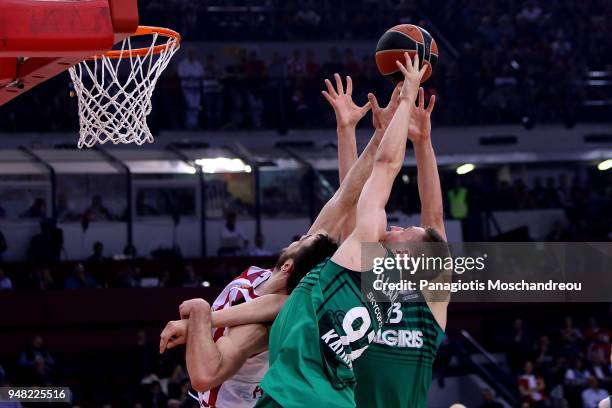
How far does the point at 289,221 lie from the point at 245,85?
2.28 meters

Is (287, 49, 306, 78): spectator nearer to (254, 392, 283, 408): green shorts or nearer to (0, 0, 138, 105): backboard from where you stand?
(0, 0, 138, 105): backboard

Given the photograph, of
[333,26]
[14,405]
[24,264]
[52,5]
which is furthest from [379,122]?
[333,26]

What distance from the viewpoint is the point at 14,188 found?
51.1 feet

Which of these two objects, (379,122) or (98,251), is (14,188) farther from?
(379,122)

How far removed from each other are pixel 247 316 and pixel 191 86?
1323 cm

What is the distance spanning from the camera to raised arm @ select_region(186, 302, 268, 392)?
400 cm

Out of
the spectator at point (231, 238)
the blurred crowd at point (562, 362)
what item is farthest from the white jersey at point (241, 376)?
the spectator at point (231, 238)

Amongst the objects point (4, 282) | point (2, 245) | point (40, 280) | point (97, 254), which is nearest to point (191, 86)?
point (97, 254)

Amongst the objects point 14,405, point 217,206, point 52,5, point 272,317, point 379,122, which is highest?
point 52,5

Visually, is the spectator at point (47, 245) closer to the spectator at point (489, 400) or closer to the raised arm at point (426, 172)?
the spectator at point (489, 400)

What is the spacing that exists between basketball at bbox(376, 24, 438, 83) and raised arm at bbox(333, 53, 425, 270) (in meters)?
0.59

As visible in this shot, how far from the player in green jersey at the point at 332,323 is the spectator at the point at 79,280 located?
1074cm

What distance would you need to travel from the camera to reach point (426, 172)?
15.6ft

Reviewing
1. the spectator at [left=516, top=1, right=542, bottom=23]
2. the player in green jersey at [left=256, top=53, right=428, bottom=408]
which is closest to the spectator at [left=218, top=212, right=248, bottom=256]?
the spectator at [left=516, top=1, right=542, bottom=23]
